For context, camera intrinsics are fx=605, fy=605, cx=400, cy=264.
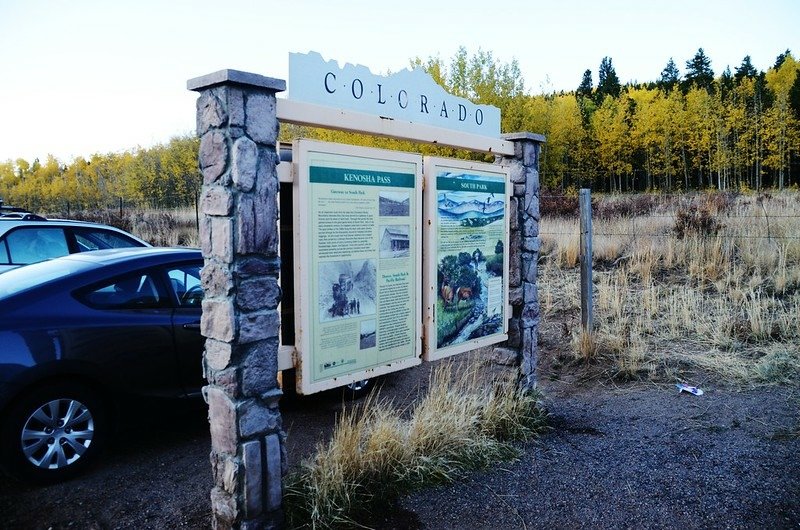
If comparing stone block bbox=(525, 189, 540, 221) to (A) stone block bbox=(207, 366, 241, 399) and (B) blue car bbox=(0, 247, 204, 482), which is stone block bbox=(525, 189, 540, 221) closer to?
(B) blue car bbox=(0, 247, 204, 482)

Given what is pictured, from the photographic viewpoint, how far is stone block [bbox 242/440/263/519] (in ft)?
10.2

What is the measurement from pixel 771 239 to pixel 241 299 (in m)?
11.1

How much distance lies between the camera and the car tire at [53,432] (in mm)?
3799

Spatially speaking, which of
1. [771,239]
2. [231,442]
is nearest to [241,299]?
[231,442]

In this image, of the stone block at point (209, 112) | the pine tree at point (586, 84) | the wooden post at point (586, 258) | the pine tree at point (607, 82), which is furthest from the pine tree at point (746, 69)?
the stone block at point (209, 112)

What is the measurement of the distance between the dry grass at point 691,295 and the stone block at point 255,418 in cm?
446

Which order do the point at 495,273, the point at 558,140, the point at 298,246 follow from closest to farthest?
the point at 298,246, the point at 495,273, the point at 558,140

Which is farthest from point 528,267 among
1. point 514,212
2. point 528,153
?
point 528,153

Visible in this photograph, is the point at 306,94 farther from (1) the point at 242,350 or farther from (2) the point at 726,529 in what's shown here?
(2) the point at 726,529

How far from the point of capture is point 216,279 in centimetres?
309

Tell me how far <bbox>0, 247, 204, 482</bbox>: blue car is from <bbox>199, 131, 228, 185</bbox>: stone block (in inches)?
68.1

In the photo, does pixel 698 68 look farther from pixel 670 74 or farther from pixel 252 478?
pixel 252 478

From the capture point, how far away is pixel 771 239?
36.6 ft

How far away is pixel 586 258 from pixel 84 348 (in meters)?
5.45
